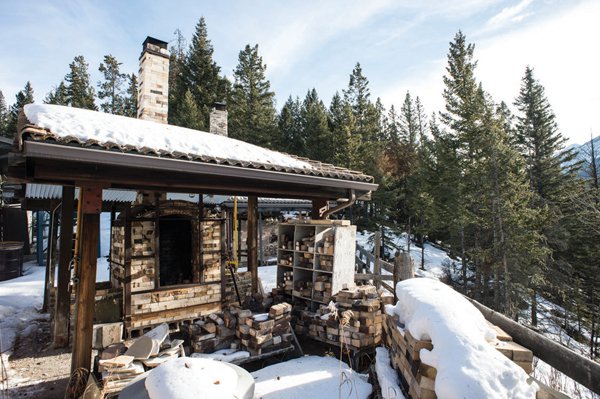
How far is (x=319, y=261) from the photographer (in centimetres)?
630

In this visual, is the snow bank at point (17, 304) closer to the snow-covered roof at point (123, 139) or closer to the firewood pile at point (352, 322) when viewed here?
the snow-covered roof at point (123, 139)

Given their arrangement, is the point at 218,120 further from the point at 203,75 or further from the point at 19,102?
the point at 19,102

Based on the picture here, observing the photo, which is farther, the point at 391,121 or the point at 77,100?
the point at 391,121

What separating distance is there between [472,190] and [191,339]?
16418 millimetres

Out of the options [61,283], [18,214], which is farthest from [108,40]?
[18,214]

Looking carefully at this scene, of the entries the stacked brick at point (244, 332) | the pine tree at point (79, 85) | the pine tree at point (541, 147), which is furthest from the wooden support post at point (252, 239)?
the pine tree at point (79, 85)

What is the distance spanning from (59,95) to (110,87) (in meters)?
4.79

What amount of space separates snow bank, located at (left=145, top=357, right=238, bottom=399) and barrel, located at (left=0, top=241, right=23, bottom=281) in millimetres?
12462

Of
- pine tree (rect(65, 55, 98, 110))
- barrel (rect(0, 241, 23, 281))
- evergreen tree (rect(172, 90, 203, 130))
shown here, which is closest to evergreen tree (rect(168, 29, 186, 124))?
evergreen tree (rect(172, 90, 203, 130))

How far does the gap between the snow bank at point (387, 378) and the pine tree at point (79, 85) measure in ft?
106

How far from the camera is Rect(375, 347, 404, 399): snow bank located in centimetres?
293

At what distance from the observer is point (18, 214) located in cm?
1502

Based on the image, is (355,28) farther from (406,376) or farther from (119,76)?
(119,76)

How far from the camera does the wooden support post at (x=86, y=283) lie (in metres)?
3.87
